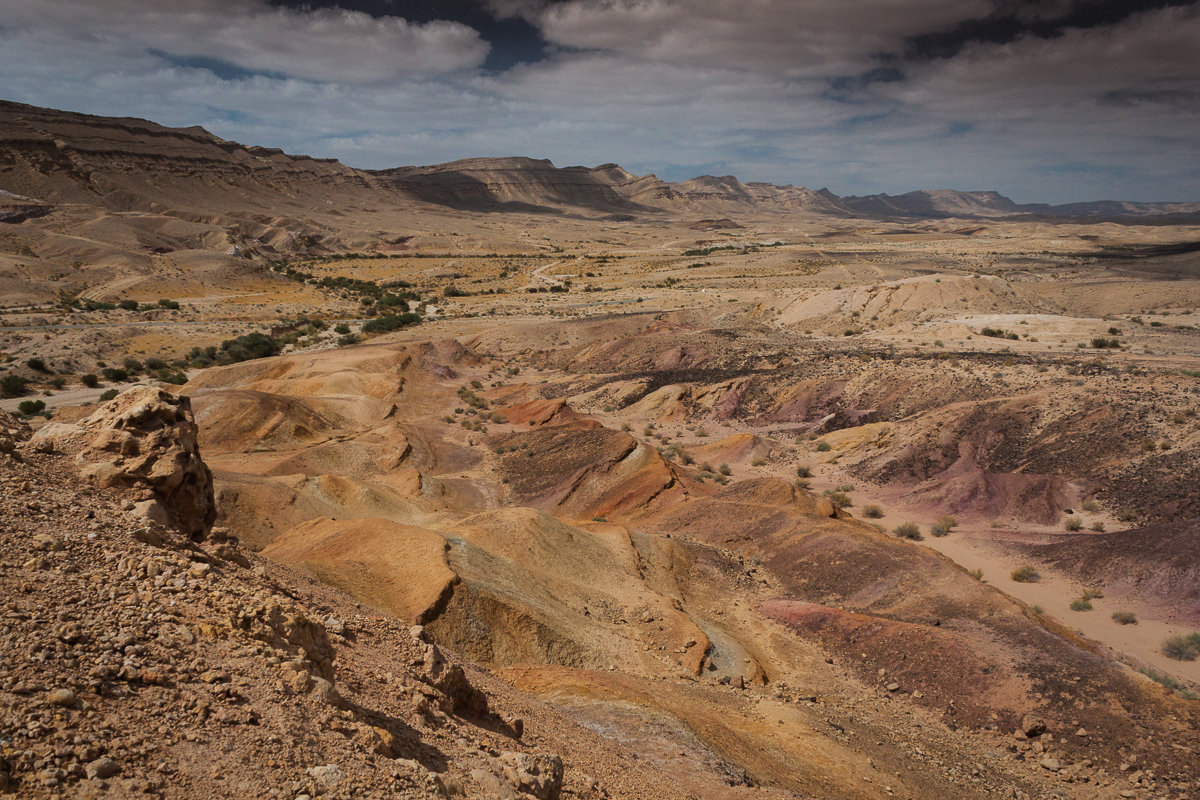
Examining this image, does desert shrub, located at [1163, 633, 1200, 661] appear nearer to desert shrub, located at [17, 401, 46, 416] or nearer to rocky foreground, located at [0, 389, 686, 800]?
rocky foreground, located at [0, 389, 686, 800]

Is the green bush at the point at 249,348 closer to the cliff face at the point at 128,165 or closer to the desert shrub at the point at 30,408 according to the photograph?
the desert shrub at the point at 30,408

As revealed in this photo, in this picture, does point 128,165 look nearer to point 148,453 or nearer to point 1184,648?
point 148,453

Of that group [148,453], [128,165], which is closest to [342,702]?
[148,453]

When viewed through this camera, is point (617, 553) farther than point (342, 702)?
Yes

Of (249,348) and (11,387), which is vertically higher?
(249,348)

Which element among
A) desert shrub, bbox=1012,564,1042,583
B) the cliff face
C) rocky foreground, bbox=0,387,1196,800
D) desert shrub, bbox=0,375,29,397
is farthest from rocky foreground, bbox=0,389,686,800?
the cliff face

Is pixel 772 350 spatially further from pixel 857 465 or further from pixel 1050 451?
pixel 1050 451

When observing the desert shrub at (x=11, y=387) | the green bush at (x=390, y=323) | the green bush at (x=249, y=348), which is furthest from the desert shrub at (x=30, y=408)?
the green bush at (x=390, y=323)
